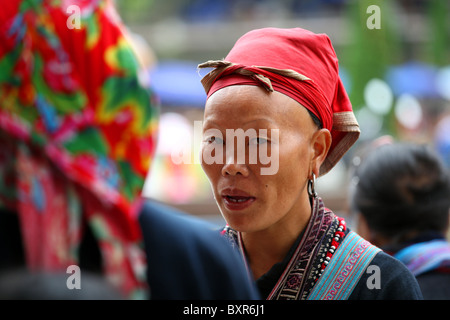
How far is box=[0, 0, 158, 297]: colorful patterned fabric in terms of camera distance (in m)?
1.03

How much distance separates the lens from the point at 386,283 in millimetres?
1591

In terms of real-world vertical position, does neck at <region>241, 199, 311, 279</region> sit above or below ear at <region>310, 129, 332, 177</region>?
below

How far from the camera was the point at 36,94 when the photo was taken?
1090mm

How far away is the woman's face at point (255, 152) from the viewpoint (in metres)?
1.52

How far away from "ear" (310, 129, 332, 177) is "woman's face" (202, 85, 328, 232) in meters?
0.03

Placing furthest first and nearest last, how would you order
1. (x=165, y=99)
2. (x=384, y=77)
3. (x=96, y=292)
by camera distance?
(x=165, y=99) < (x=384, y=77) < (x=96, y=292)

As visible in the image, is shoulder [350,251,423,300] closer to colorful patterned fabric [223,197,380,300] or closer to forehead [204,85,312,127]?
colorful patterned fabric [223,197,380,300]

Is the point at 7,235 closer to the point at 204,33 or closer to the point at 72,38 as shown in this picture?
the point at 72,38

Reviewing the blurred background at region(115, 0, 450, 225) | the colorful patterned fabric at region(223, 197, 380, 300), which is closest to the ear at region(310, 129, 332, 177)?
the colorful patterned fabric at region(223, 197, 380, 300)

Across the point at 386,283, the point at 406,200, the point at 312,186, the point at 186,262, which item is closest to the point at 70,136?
the point at 186,262

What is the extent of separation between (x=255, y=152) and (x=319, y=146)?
0.20 metres

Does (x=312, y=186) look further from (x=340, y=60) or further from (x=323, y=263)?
(x=340, y=60)

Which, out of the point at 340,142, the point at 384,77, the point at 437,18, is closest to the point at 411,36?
the point at 437,18
